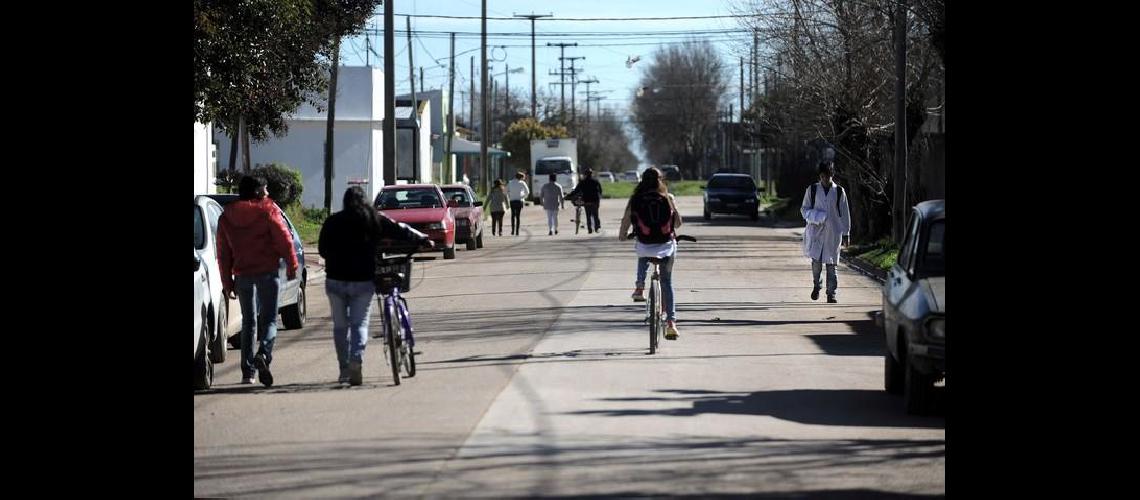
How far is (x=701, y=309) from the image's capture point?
1927cm

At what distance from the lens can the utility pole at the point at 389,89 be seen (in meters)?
33.4

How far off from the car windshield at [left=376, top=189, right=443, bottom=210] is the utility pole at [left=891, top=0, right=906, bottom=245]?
8.40 metres

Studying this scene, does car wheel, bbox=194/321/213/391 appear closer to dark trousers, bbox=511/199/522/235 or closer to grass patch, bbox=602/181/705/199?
dark trousers, bbox=511/199/522/235

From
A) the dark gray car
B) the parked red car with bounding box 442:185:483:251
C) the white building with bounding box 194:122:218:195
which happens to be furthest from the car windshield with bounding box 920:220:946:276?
the dark gray car

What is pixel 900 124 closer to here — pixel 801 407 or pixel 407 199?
pixel 407 199

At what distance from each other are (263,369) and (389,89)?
22193 mm

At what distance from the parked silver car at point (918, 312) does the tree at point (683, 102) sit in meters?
108

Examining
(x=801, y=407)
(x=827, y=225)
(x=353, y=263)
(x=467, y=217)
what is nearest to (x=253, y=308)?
(x=353, y=263)

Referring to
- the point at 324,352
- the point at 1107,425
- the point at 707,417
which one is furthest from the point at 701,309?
the point at 1107,425

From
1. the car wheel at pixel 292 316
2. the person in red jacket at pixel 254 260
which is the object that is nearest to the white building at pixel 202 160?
the car wheel at pixel 292 316

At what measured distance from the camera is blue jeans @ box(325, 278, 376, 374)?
12227 millimetres

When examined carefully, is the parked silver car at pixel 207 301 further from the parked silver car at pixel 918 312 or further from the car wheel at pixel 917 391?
the car wheel at pixel 917 391
